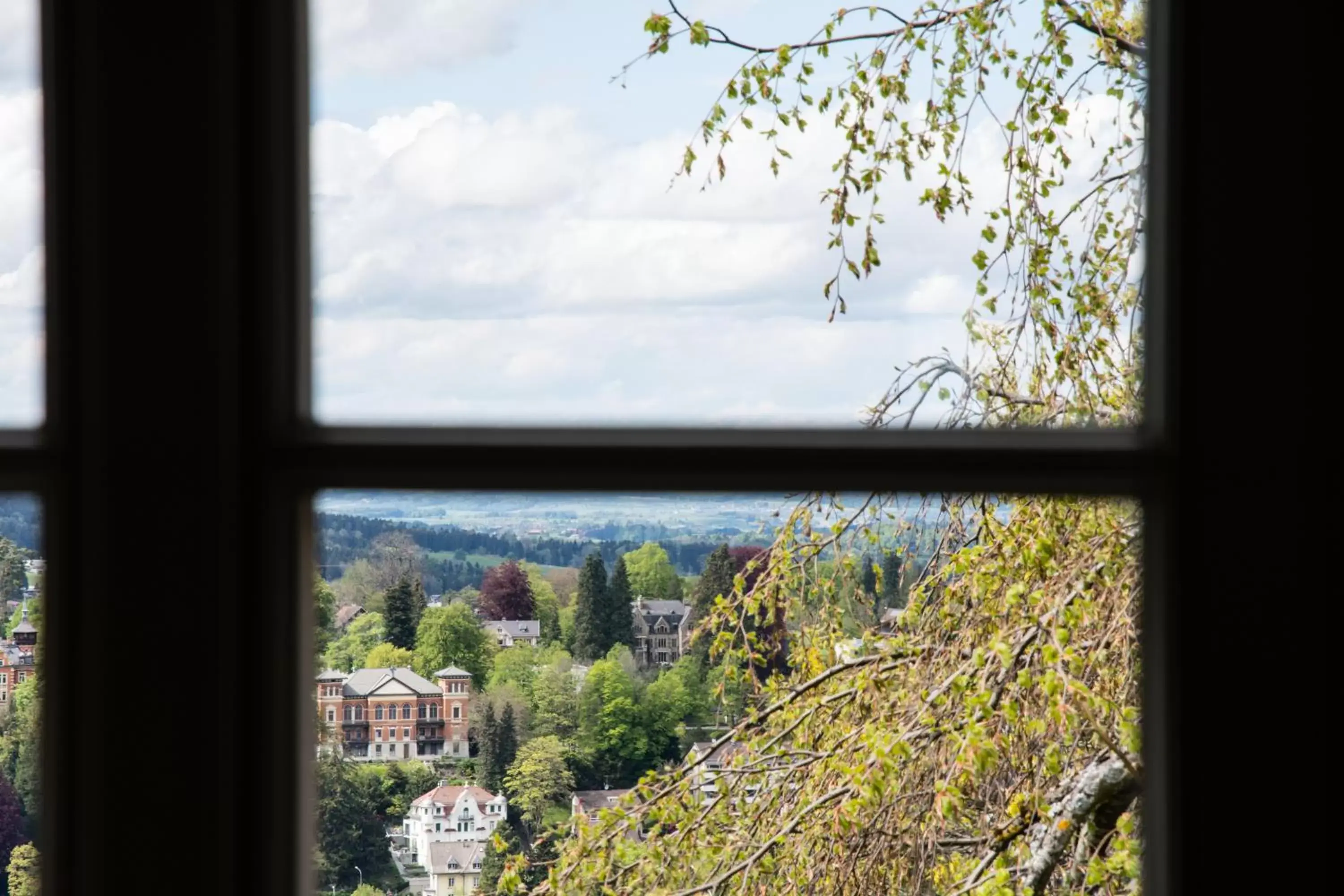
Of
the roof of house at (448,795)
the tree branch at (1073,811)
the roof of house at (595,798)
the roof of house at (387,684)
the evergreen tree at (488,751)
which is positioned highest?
the roof of house at (387,684)

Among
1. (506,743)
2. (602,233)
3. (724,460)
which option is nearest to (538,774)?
(506,743)

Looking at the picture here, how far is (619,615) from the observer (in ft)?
2.97

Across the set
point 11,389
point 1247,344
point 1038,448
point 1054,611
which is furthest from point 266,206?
point 1054,611

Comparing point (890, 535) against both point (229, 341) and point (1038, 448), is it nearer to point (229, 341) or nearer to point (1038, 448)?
point (1038, 448)

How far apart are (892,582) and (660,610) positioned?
0.36 m

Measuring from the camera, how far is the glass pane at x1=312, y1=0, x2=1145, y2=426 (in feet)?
2.79

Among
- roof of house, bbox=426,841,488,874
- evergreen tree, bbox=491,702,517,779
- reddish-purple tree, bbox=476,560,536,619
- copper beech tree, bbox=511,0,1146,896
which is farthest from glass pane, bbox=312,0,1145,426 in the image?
roof of house, bbox=426,841,488,874

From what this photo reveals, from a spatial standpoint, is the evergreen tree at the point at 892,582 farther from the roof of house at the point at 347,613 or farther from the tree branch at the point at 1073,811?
the roof of house at the point at 347,613

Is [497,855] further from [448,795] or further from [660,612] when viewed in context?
[660,612]

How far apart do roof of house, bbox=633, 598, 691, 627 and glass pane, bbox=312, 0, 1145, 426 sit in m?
0.16

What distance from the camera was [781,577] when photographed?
1.16 m

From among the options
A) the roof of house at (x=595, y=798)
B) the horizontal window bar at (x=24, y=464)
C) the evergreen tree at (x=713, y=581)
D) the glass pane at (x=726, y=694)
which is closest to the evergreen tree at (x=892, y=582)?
the glass pane at (x=726, y=694)

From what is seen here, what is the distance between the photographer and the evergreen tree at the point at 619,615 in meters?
0.90

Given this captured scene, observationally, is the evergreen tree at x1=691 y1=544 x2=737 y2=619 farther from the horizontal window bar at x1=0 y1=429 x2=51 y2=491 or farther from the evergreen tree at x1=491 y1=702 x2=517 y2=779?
the horizontal window bar at x1=0 y1=429 x2=51 y2=491
